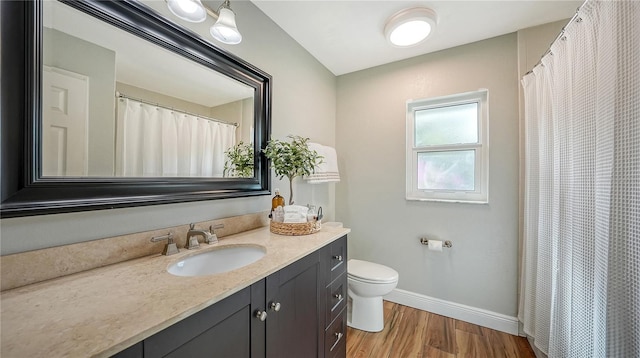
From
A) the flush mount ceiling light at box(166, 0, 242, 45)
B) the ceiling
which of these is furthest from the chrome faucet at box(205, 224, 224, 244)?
the ceiling

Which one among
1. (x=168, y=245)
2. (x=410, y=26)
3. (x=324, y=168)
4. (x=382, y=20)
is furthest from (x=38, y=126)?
(x=410, y=26)

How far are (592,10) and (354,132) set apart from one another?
1.71 metres

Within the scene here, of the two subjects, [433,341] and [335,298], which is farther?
[433,341]

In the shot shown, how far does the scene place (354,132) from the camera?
97.0 inches

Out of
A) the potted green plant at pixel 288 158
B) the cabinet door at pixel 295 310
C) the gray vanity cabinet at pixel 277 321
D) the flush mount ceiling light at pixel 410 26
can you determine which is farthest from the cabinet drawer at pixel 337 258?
the flush mount ceiling light at pixel 410 26

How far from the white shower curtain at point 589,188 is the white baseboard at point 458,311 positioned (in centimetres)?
40

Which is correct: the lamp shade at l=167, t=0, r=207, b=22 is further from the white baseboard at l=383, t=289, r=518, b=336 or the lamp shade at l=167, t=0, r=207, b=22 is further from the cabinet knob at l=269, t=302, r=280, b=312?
the white baseboard at l=383, t=289, r=518, b=336

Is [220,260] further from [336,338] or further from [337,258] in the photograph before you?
[336,338]

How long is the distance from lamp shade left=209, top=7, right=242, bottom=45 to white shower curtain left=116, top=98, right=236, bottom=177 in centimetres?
44

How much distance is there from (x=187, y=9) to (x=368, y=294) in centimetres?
208

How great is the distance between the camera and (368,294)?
5.92 feet

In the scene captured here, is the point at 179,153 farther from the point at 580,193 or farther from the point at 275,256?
the point at 580,193

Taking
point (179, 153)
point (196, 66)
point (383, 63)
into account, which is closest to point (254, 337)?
point (179, 153)

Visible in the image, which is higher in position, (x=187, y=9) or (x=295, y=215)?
(x=187, y=9)
